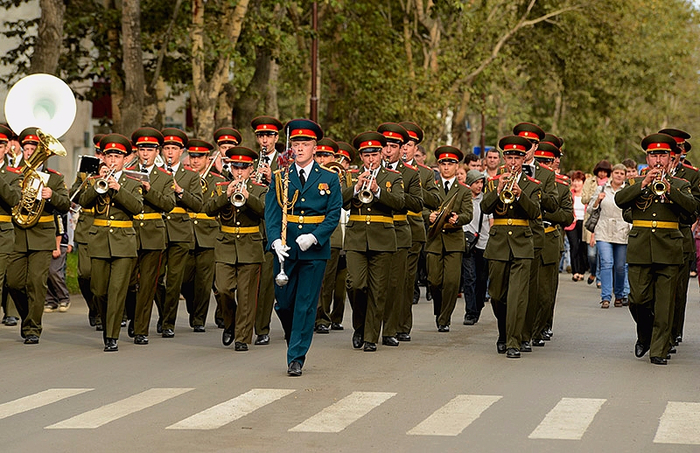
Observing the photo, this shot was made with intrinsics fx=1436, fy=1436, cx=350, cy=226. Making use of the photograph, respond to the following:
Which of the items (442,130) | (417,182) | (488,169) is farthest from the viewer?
(442,130)

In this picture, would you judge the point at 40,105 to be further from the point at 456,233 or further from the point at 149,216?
the point at 456,233

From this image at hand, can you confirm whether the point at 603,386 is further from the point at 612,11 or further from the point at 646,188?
the point at 612,11

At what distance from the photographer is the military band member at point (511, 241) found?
13.7 m

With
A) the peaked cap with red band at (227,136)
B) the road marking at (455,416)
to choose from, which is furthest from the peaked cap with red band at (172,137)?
the road marking at (455,416)

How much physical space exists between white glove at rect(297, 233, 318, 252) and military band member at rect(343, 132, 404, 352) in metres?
1.93

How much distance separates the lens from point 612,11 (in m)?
45.0

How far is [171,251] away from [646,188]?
545cm

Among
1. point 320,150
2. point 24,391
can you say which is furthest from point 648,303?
point 24,391

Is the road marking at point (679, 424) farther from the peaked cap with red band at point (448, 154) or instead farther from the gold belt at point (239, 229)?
the peaked cap with red band at point (448, 154)

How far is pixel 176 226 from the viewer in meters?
15.9

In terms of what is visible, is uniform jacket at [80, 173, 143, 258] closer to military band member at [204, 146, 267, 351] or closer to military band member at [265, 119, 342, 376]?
military band member at [204, 146, 267, 351]

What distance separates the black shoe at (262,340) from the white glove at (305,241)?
9.17 ft

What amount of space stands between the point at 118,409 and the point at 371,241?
4.34 meters

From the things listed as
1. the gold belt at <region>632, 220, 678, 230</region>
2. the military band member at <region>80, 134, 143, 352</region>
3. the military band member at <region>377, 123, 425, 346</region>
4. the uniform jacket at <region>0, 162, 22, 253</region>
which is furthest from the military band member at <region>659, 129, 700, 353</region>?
the uniform jacket at <region>0, 162, 22, 253</region>
